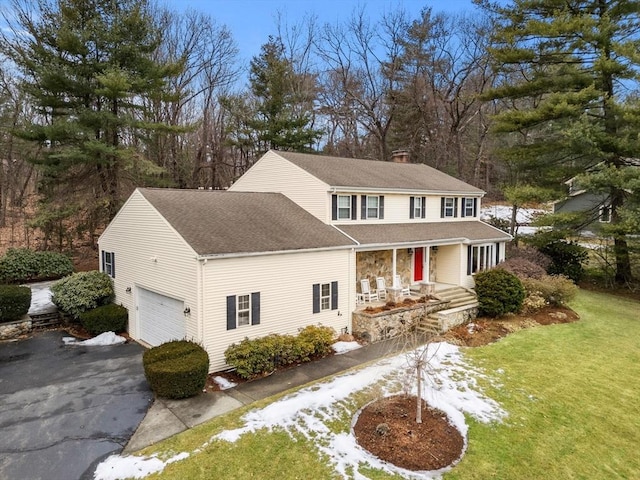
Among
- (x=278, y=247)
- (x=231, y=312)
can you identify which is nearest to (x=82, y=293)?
(x=231, y=312)

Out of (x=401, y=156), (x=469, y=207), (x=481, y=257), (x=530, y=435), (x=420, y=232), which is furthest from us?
(x=401, y=156)

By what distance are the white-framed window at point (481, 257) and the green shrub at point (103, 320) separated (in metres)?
15.8

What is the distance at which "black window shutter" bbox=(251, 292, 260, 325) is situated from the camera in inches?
475

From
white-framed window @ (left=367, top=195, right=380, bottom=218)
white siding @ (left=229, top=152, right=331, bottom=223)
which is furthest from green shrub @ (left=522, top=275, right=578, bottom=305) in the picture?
white siding @ (left=229, top=152, right=331, bottom=223)

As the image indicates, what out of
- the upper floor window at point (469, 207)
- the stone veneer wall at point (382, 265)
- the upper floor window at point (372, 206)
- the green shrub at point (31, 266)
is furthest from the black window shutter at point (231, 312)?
the upper floor window at point (469, 207)

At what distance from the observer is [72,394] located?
10.1 meters

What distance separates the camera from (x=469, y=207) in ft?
75.3

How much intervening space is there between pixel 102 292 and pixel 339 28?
1162 inches

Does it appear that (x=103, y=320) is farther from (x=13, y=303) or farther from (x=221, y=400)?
(x=221, y=400)

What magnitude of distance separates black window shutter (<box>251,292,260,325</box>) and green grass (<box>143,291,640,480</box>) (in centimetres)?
338

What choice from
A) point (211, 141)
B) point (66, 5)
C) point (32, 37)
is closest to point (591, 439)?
point (66, 5)

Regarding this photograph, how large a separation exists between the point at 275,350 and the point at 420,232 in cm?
985

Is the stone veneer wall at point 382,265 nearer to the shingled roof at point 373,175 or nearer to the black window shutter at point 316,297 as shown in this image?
the shingled roof at point 373,175

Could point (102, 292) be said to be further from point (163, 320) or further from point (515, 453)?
point (515, 453)
